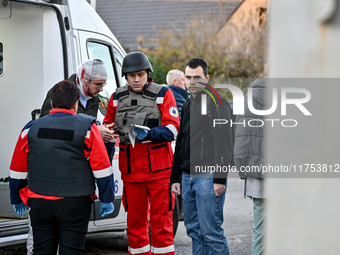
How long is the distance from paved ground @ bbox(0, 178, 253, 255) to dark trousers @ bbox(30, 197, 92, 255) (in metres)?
2.29

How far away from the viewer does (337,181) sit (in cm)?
85

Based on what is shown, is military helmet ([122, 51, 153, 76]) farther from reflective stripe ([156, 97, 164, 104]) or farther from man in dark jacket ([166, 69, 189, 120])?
man in dark jacket ([166, 69, 189, 120])

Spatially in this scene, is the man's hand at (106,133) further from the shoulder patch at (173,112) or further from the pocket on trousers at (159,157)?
the shoulder patch at (173,112)

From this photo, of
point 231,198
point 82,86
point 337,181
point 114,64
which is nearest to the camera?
point 337,181

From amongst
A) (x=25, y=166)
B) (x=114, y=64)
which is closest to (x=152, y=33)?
(x=114, y=64)

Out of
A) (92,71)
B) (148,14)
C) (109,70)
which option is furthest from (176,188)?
(148,14)

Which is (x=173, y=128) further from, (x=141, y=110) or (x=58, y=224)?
(x=58, y=224)

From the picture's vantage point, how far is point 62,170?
123 inches

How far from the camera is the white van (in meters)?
4.72

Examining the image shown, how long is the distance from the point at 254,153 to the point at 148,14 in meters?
27.6

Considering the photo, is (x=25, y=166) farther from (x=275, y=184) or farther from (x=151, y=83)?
(x=275, y=184)

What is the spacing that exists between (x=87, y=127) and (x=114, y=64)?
2379mm

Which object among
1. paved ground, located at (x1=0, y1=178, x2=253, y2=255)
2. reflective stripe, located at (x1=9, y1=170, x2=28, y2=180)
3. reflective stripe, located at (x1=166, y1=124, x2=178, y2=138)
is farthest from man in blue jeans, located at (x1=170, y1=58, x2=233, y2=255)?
paved ground, located at (x1=0, y1=178, x2=253, y2=255)

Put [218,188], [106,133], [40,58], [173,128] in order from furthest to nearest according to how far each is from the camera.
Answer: [40,58] → [173,128] → [106,133] → [218,188]
